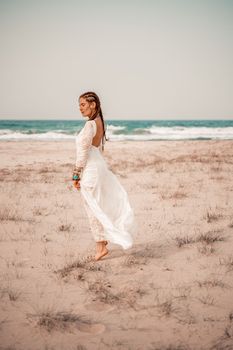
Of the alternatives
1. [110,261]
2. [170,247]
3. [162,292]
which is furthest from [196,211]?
[162,292]

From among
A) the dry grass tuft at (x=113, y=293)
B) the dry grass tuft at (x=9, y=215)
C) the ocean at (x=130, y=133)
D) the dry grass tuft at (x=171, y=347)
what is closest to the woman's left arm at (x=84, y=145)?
the dry grass tuft at (x=113, y=293)

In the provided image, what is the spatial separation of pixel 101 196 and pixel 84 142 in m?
0.79

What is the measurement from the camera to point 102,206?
172 inches

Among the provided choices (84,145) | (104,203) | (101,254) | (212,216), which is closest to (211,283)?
(101,254)

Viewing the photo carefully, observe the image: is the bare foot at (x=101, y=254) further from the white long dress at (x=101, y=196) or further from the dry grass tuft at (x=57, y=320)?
the dry grass tuft at (x=57, y=320)

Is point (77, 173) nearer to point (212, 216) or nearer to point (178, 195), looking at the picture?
point (212, 216)

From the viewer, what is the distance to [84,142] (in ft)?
13.6

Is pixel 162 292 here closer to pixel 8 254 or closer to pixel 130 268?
pixel 130 268

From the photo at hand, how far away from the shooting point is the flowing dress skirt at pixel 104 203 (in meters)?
4.27

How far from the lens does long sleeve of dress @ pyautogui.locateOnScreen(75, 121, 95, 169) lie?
13.6ft

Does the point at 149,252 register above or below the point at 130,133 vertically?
below

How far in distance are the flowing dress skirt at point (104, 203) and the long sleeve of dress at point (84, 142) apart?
12cm

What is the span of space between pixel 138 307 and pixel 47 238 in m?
2.56

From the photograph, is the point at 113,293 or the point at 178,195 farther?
the point at 178,195
